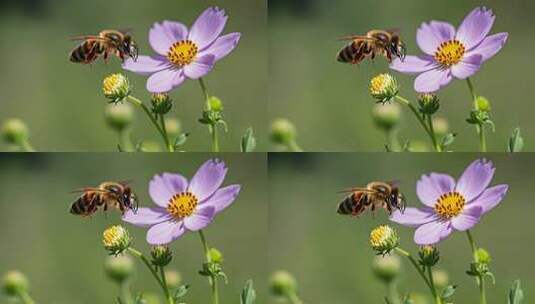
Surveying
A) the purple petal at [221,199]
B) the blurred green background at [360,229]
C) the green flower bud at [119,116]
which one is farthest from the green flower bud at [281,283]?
the green flower bud at [119,116]

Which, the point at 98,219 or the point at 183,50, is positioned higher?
the point at 183,50

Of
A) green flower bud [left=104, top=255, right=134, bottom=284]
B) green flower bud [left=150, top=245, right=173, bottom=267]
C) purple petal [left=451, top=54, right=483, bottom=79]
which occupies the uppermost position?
purple petal [left=451, top=54, right=483, bottom=79]

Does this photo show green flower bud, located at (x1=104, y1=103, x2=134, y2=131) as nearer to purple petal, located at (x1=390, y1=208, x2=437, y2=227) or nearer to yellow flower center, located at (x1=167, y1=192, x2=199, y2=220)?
yellow flower center, located at (x1=167, y1=192, x2=199, y2=220)

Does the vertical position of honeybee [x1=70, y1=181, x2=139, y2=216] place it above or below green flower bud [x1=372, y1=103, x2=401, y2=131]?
below

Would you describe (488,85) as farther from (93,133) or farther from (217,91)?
(93,133)

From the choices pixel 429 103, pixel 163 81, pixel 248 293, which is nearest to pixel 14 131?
pixel 163 81

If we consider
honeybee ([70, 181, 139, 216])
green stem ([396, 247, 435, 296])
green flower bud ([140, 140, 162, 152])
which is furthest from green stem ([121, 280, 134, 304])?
green stem ([396, 247, 435, 296])

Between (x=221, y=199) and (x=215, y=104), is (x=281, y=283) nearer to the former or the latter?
(x=221, y=199)
